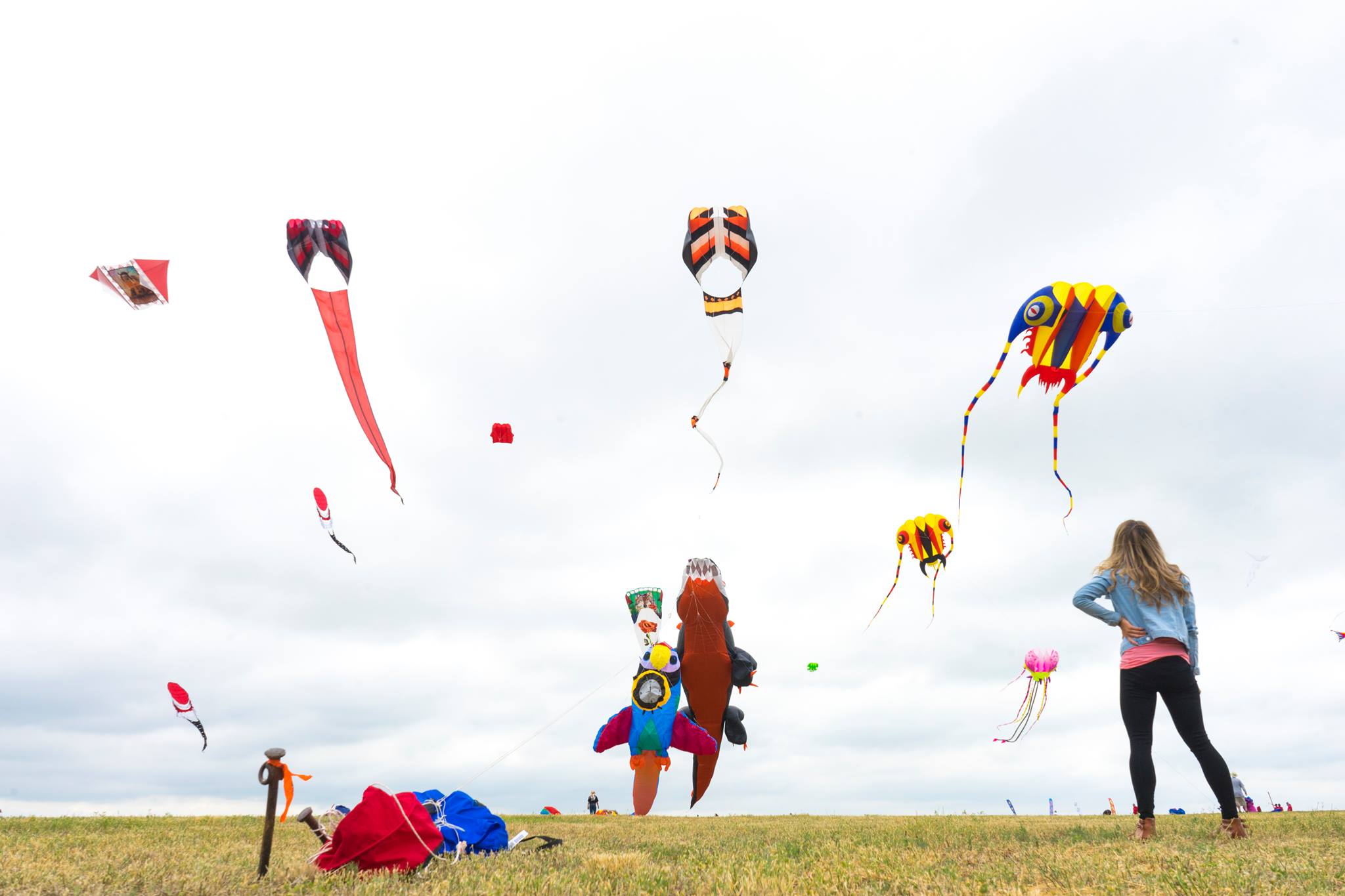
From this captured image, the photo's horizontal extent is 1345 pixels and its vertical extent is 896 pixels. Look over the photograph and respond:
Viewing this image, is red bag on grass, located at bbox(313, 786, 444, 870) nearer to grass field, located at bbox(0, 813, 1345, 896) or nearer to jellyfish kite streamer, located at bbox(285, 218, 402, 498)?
grass field, located at bbox(0, 813, 1345, 896)

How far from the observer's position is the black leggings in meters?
5.21

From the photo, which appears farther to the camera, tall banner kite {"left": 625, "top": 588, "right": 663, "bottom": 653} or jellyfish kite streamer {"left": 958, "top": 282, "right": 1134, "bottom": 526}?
tall banner kite {"left": 625, "top": 588, "right": 663, "bottom": 653}

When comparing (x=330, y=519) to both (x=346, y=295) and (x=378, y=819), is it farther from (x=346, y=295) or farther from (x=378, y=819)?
(x=378, y=819)

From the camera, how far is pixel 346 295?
9836 millimetres

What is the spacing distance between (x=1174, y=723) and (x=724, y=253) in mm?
6439

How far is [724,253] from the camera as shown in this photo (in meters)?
9.55

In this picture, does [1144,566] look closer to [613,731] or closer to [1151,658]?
[1151,658]

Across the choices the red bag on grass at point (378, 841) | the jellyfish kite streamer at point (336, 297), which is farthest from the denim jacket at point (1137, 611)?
the jellyfish kite streamer at point (336, 297)

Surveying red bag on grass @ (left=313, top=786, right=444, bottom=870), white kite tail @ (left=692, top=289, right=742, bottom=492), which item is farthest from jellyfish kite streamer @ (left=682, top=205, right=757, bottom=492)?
red bag on grass @ (left=313, top=786, right=444, bottom=870)

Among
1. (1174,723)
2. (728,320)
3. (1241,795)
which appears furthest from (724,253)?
(1241,795)

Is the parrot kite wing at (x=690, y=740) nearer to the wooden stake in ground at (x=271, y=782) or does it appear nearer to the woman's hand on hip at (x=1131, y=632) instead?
the woman's hand on hip at (x=1131, y=632)

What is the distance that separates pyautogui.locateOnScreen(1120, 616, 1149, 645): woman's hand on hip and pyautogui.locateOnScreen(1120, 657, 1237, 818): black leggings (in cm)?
16

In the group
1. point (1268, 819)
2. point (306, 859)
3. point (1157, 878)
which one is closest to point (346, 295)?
point (306, 859)

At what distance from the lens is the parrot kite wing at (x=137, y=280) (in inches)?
424
